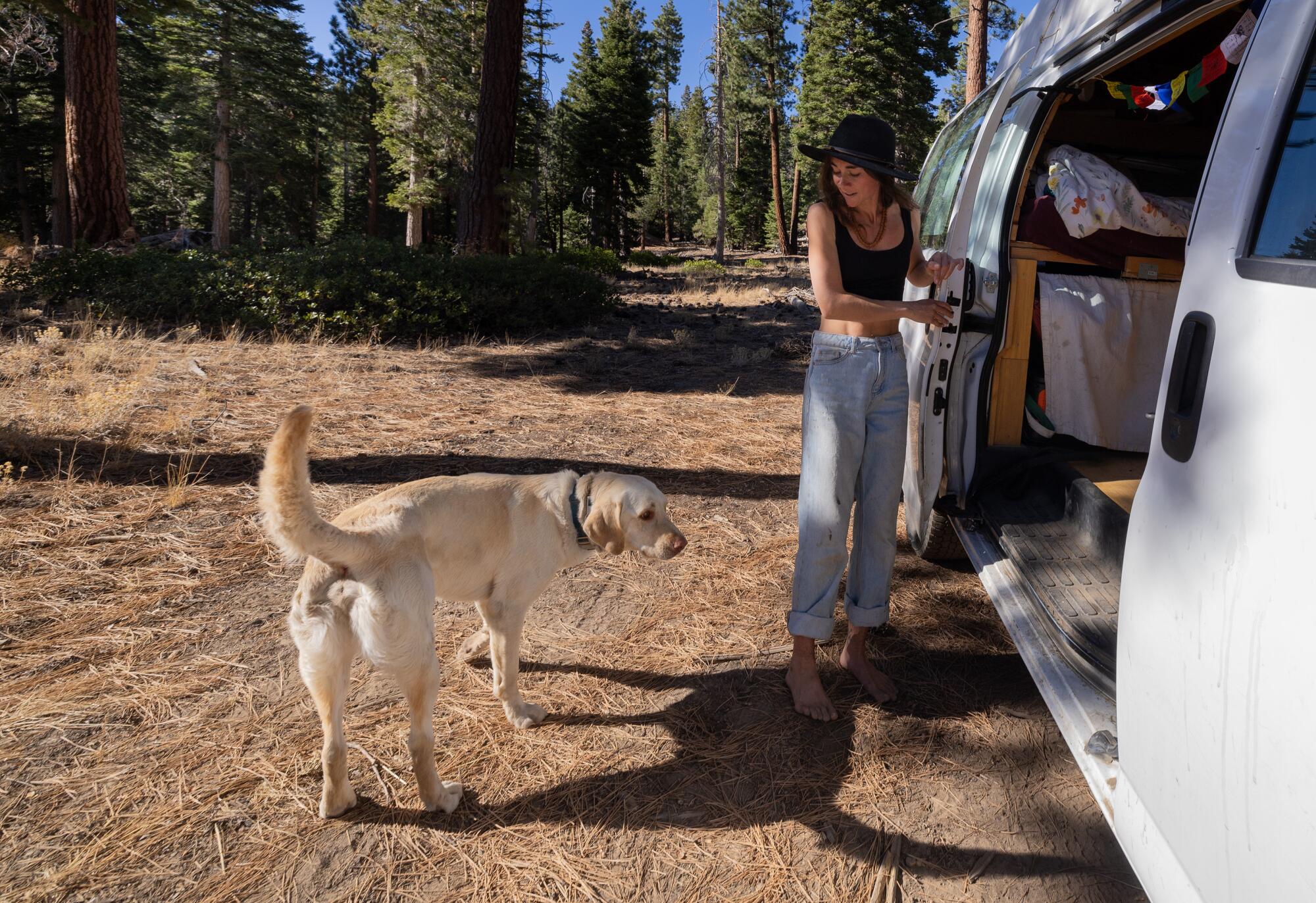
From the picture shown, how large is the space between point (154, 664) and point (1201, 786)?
3.70 metres

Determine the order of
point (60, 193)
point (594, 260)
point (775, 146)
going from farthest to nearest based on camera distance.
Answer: point (775, 146)
point (60, 193)
point (594, 260)

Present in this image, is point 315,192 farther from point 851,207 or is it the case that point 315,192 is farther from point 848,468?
point 848,468

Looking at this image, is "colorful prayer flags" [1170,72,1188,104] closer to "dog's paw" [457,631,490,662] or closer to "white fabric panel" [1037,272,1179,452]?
"white fabric panel" [1037,272,1179,452]

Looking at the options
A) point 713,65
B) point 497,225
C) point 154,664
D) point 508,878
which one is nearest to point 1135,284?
point 508,878

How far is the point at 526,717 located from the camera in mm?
3000

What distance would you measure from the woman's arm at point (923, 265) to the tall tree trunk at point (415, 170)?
857 inches

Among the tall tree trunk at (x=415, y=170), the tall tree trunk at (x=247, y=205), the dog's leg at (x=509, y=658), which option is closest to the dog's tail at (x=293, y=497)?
the dog's leg at (x=509, y=658)

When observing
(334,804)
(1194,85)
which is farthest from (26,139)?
(1194,85)

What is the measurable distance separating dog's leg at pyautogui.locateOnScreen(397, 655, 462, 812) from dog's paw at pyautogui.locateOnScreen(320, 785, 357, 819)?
0.75 feet

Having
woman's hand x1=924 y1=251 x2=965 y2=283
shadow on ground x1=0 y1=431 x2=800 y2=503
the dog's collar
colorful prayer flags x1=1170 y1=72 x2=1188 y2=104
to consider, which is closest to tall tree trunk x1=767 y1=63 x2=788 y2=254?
shadow on ground x1=0 y1=431 x2=800 y2=503

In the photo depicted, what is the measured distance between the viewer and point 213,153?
1205 inches

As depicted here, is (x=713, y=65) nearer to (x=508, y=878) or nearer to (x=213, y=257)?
(x=213, y=257)

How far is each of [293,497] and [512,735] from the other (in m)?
1.36

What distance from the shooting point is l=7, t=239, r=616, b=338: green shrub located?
10758mm
